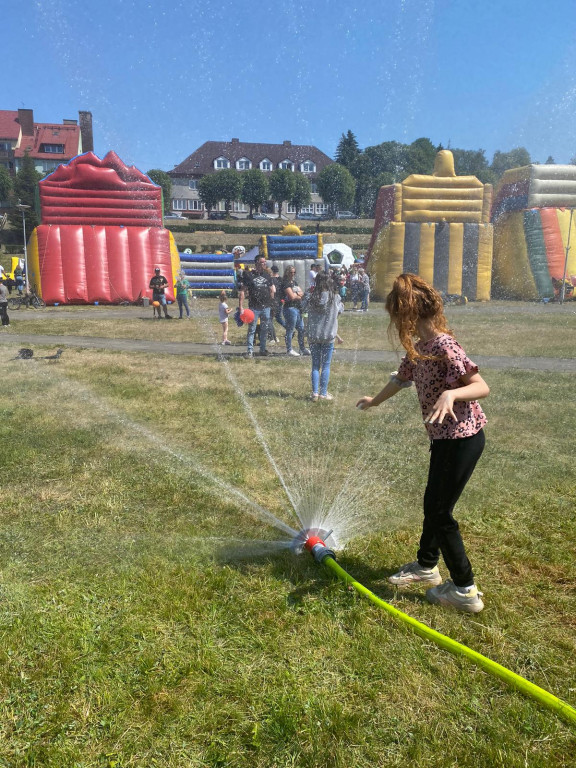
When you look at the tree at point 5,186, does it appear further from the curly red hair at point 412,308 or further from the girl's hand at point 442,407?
the girl's hand at point 442,407

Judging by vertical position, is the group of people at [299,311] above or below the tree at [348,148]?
below

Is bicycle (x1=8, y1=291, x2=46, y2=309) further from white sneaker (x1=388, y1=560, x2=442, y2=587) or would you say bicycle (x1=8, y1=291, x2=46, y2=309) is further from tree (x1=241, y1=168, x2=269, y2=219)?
white sneaker (x1=388, y1=560, x2=442, y2=587)

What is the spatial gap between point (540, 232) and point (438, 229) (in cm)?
527

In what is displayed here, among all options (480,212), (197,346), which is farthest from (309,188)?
(197,346)

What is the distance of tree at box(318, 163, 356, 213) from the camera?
160 ft

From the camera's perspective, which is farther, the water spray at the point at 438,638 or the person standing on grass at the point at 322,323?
the person standing on grass at the point at 322,323

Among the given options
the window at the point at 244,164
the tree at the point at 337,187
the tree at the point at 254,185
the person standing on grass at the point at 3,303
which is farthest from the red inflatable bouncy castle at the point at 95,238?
the tree at the point at 337,187

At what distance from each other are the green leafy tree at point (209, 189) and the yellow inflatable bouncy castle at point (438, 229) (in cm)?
1917

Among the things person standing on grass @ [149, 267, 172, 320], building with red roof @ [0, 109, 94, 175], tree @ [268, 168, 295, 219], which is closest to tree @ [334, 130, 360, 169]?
tree @ [268, 168, 295, 219]

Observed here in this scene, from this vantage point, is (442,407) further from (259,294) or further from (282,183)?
(282,183)

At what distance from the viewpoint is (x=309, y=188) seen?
55.8 m

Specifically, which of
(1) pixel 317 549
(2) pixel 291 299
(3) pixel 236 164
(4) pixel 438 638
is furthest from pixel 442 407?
(3) pixel 236 164

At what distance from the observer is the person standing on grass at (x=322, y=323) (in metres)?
8.24

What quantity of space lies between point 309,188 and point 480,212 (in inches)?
1248
